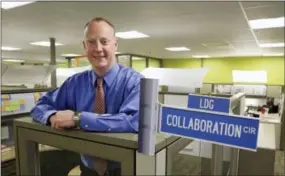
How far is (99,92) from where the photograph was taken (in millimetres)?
882

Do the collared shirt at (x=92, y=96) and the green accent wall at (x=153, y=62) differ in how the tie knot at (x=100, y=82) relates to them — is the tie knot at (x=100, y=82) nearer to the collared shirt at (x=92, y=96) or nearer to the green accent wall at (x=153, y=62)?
the collared shirt at (x=92, y=96)

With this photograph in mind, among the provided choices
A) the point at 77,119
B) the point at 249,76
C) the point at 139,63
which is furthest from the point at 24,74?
the point at 249,76

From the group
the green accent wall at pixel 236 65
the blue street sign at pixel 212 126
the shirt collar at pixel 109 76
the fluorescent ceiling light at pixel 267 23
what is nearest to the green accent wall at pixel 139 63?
the green accent wall at pixel 236 65

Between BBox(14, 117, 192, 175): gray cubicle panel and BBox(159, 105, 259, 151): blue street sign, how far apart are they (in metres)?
0.04

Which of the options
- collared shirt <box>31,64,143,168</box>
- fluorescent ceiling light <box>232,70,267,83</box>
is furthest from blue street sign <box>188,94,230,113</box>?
fluorescent ceiling light <box>232,70,267,83</box>

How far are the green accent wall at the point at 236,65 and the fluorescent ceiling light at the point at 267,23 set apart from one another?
6762mm

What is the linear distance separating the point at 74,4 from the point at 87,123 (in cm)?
286

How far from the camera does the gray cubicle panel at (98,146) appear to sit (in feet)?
1.55

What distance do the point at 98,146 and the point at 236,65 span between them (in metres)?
11.3

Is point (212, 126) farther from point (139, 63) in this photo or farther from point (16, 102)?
point (139, 63)

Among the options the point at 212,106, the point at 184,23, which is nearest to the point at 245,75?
the point at 184,23

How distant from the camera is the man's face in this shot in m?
0.84

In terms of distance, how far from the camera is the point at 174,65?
1206 centimetres

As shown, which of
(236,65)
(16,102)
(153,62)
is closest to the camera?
(16,102)
